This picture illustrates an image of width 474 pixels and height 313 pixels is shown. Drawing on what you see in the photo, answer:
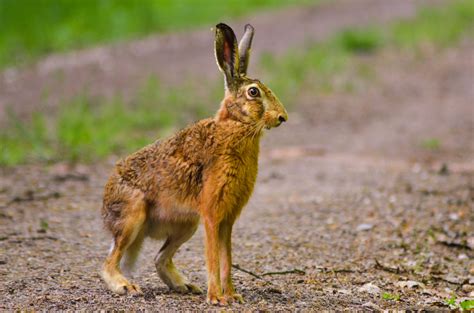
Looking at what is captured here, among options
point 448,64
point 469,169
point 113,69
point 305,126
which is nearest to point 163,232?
point 469,169

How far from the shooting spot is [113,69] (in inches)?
599

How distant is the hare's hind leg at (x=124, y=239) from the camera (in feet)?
16.6

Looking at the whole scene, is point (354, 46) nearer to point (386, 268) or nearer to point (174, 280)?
point (386, 268)

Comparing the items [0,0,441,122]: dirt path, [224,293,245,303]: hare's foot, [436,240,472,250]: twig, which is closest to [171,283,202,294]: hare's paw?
[224,293,245,303]: hare's foot

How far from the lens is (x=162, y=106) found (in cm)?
1287

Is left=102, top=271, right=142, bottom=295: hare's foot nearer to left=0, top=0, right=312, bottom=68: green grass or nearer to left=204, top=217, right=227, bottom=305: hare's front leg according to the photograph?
left=204, top=217, right=227, bottom=305: hare's front leg

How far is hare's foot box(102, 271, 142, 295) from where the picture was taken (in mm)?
5035

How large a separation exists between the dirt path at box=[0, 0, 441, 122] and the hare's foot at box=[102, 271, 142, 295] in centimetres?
749

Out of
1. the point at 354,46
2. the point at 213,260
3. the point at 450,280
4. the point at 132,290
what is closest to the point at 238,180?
the point at 213,260

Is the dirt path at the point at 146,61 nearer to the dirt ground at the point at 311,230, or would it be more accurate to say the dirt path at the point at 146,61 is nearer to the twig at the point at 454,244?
the dirt ground at the point at 311,230

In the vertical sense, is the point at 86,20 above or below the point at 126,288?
above

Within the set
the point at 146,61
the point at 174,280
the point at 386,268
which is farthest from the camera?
the point at 146,61

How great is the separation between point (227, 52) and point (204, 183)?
758 mm

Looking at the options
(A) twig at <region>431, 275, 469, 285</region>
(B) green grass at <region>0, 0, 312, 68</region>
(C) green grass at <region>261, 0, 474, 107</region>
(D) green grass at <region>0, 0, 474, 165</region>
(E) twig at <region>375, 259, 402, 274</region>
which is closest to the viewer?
(A) twig at <region>431, 275, 469, 285</region>
